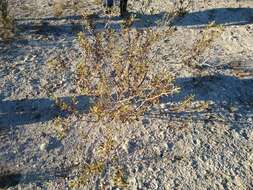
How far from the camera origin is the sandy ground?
610 centimetres

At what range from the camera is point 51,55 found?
27.5ft

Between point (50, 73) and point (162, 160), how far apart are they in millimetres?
2749

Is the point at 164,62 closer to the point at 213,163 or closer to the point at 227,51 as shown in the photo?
the point at 227,51

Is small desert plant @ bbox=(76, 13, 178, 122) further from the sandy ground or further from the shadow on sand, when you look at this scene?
the shadow on sand

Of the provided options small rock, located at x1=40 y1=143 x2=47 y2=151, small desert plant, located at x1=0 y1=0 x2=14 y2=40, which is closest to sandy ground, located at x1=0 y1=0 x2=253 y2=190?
small rock, located at x1=40 y1=143 x2=47 y2=151

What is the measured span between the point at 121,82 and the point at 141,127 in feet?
2.88

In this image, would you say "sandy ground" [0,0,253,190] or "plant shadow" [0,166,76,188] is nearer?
"plant shadow" [0,166,76,188]

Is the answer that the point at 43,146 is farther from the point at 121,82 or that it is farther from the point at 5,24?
the point at 5,24

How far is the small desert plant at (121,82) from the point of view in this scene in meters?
6.83

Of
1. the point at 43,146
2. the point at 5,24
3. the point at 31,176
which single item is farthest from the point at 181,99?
the point at 5,24

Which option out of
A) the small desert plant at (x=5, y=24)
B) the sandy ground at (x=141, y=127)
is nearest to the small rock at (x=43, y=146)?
the sandy ground at (x=141, y=127)

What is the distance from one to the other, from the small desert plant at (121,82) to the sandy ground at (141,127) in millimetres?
216

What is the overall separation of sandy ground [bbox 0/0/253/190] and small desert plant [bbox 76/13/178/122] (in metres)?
0.22

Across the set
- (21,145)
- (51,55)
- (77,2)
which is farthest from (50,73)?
(77,2)
